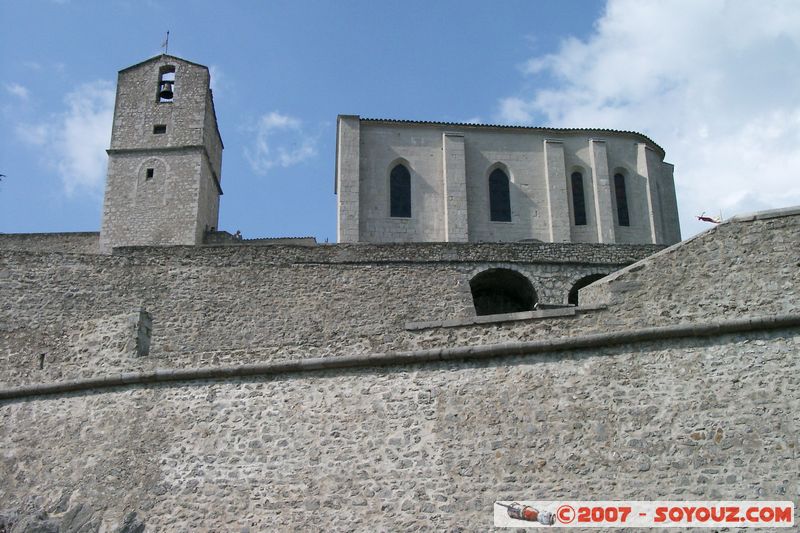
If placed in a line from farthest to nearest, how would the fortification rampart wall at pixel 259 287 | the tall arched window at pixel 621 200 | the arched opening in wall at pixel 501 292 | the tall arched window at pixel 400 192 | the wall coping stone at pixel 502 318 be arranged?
the tall arched window at pixel 621 200, the tall arched window at pixel 400 192, the arched opening in wall at pixel 501 292, the fortification rampart wall at pixel 259 287, the wall coping stone at pixel 502 318

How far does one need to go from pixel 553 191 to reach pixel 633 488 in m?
19.5

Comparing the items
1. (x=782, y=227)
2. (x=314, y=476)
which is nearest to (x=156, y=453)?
(x=314, y=476)

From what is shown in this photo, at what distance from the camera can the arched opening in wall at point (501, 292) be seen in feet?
71.7

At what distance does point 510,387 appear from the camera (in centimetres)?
1267

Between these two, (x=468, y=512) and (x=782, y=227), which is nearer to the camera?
(x=468, y=512)

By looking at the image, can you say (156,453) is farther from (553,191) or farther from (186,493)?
(553,191)

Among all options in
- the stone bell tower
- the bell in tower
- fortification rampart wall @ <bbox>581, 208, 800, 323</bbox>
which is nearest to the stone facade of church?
the stone bell tower

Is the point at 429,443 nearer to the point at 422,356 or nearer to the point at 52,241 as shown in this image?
the point at 422,356

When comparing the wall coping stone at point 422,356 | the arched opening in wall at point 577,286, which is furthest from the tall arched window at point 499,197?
the wall coping stone at point 422,356

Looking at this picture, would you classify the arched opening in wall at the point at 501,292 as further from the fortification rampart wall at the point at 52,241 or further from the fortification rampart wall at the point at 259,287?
the fortification rampart wall at the point at 52,241

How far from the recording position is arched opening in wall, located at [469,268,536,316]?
71.7ft

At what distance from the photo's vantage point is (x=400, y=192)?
2975 cm

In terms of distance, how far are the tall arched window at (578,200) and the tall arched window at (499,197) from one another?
2.24 metres

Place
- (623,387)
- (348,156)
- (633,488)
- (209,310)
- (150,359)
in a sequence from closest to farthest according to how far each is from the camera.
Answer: (633,488) < (623,387) < (150,359) < (209,310) < (348,156)
